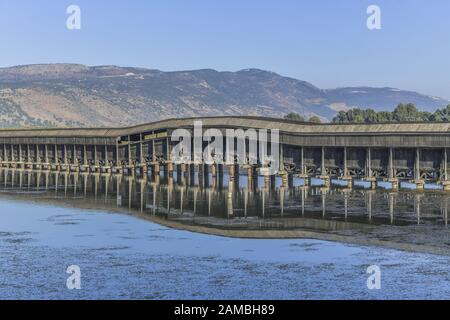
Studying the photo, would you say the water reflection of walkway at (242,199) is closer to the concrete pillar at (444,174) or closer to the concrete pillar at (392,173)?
the concrete pillar at (444,174)

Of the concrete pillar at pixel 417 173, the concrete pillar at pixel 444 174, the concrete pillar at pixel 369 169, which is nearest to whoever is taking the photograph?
the concrete pillar at pixel 444 174

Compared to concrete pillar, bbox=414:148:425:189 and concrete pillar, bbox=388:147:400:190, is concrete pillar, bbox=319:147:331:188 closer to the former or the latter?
concrete pillar, bbox=388:147:400:190

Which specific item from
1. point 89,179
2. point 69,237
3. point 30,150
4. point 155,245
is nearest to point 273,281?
point 155,245

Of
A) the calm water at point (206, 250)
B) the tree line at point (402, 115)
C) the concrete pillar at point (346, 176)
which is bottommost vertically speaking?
the calm water at point (206, 250)

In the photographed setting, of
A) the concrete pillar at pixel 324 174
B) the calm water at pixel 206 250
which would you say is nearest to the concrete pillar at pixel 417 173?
the calm water at pixel 206 250

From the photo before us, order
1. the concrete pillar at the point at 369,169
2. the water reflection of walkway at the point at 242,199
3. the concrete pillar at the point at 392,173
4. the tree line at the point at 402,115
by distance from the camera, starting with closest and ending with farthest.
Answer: the water reflection of walkway at the point at 242,199, the concrete pillar at the point at 392,173, the concrete pillar at the point at 369,169, the tree line at the point at 402,115

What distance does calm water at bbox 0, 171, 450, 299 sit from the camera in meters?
38.2

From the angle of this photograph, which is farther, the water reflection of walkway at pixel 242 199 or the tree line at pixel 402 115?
the tree line at pixel 402 115

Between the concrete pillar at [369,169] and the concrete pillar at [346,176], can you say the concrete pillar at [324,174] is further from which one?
the concrete pillar at [369,169]

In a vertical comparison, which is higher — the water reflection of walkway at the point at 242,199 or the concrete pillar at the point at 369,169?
the concrete pillar at the point at 369,169

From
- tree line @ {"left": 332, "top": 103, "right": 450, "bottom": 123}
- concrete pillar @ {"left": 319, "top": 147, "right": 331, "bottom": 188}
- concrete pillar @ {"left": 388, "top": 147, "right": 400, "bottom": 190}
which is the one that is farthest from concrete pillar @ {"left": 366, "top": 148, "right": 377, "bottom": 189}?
tree line @ {"left": 332, "top": 103, "right": 450, "bottom": 123}

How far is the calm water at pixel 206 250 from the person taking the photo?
38.2 m
